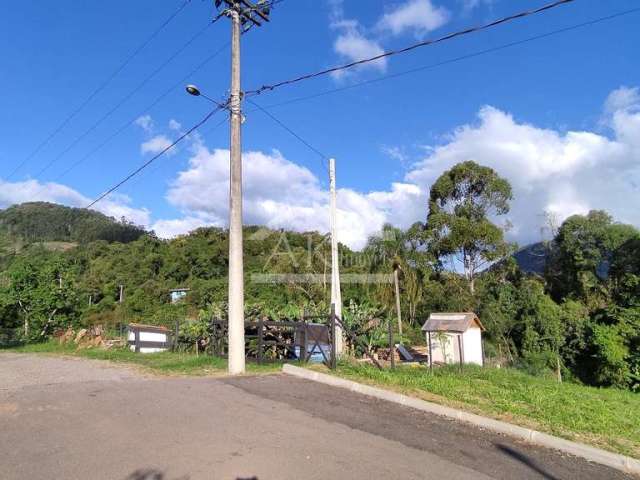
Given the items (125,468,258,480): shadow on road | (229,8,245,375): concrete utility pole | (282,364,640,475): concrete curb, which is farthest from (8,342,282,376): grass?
(125,468,258,480): shadow on road

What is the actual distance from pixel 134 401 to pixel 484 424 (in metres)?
5.34

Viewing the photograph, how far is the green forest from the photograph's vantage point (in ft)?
77.5

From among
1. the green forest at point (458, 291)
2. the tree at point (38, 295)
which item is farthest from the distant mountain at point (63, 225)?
the tree at point (38, 295)

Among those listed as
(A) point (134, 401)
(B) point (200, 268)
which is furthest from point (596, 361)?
(B) point (200, 268)

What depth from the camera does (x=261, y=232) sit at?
5712 centimetres

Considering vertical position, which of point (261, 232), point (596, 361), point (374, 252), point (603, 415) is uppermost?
point (261, 232)

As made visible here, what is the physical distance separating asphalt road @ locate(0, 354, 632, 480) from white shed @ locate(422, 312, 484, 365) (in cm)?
691

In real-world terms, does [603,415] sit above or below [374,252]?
below

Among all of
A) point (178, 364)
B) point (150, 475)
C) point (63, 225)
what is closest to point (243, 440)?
point (150, 475)

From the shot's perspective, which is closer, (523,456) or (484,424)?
(523,456)

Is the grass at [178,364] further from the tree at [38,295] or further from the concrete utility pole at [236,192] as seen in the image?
the tree at [38,295]

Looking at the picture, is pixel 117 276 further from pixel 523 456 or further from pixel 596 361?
pixel 523 456

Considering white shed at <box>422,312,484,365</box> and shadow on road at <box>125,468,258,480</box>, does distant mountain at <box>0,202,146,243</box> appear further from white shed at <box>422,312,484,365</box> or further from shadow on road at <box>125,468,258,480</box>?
shadow on road at <box>125,468,258,480</box>

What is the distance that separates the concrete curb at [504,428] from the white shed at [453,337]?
19.6 ft
